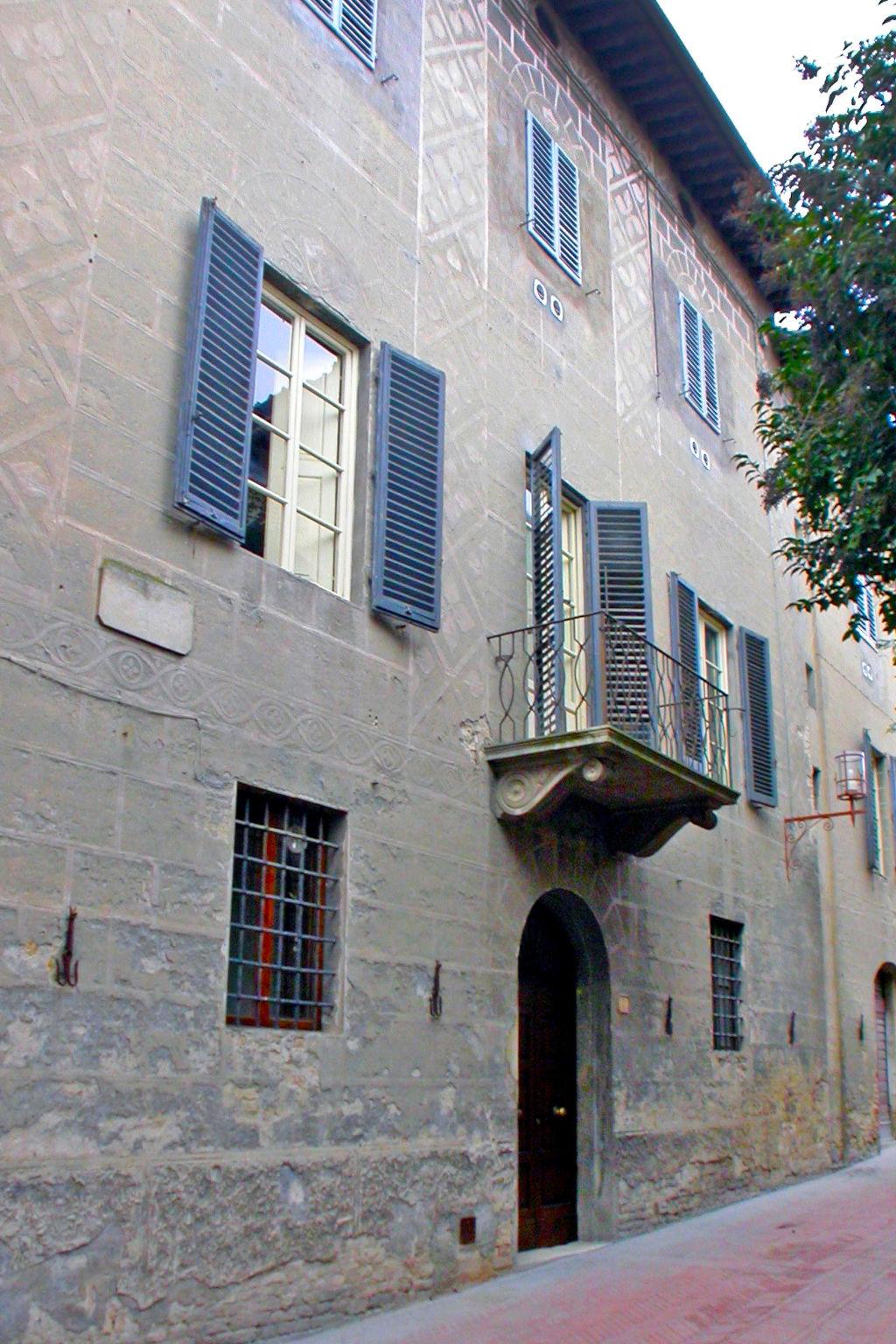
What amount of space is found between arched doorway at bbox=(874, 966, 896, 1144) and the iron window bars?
12333mm

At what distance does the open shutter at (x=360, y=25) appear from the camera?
9305 millimetres

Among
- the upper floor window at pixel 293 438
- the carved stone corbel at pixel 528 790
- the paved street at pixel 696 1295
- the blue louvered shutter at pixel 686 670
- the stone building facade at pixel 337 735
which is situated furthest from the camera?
the blue louvered shutter at pixel 686 670

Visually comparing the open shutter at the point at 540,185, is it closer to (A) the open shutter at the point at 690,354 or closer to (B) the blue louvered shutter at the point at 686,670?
(A) the open shutter at the point at 690,354

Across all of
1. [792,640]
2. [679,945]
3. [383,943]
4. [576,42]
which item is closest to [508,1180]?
[383,943]

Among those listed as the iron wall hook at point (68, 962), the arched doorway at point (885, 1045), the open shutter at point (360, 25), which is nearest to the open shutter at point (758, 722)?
the arched doorway at point (885, 1045)

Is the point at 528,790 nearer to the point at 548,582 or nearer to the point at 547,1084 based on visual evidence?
the point at 548,582

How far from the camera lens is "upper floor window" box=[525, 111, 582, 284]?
1146cm

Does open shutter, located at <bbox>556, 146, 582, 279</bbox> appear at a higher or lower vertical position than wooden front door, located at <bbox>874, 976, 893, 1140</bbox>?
higher

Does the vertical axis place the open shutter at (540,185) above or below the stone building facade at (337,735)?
above

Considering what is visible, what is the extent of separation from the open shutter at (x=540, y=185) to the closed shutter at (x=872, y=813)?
9123 millimetres

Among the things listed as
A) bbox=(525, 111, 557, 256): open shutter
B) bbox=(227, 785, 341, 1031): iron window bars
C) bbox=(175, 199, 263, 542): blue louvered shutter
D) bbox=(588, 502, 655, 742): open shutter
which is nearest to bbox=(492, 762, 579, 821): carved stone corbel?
bbox=(588, 502, 655, 742): open shutter

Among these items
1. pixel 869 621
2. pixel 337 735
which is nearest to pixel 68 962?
pixel 337 735

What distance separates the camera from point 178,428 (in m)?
7.03

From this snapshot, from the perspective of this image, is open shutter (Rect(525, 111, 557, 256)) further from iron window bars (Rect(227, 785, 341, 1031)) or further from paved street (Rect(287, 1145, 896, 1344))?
paved street (Rect(287, 1145, 896, 1344))
